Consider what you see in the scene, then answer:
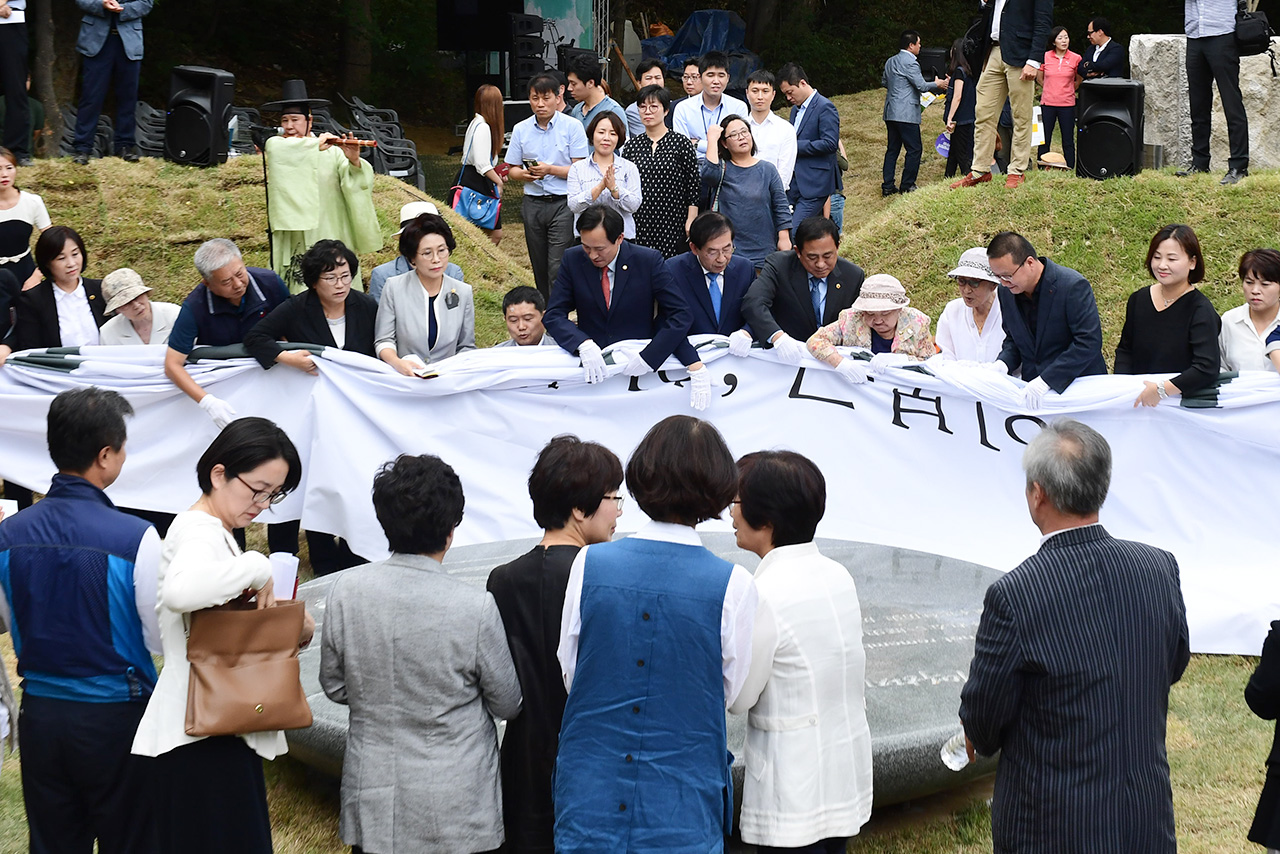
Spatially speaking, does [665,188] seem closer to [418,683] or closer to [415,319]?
[415,319]

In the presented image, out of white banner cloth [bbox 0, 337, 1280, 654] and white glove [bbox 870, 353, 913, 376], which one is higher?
white glove [bbox 870, 353, 913, 376]

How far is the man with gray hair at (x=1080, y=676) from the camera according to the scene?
9.31 feet

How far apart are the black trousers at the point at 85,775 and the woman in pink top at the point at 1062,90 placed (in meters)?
11.0

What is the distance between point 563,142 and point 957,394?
415cm

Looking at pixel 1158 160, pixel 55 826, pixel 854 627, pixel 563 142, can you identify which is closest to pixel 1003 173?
pixel 1158 160

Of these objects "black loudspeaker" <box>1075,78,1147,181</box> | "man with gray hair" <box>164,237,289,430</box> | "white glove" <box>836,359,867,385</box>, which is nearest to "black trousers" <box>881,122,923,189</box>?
"black loudspeaker" <box>1075,78,1147,181</box>

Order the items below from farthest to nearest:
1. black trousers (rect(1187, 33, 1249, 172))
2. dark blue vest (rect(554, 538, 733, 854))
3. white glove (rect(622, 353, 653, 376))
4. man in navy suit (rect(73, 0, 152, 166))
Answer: man in navy suit (rect(73, 0, 152, 166)) → black trousers (rect(1187, 33, 1249, 172)) → white glove (rect(622, 353, 653, 376)) → dark blue vest (rect(554, 538, 733, 854))

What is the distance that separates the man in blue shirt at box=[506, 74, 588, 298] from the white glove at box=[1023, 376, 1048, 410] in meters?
3.99

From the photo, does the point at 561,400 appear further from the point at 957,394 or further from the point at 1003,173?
the point at 1003,173

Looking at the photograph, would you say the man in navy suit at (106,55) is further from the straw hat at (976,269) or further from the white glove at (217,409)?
the straw hat at (976,269)

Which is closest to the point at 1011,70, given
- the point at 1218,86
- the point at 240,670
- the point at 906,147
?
the point at 1218,86

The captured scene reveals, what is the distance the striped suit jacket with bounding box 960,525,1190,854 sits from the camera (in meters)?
2.84

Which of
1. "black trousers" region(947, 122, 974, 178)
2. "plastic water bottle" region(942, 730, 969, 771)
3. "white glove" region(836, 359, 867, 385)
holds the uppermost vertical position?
"black trousers" region(947, 122, 974, 178)

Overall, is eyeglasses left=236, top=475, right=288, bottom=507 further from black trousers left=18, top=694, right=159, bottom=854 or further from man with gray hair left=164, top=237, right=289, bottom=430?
man with gray hair left=164, top=237, right=289, bottom=430
